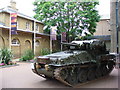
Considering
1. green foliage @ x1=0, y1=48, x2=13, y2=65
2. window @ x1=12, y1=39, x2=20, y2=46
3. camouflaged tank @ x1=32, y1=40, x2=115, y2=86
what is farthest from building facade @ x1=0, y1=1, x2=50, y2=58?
camouflaged tank @ x1=32, y1=40, x2=115, y2=86

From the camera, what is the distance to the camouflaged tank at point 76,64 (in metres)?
5.60

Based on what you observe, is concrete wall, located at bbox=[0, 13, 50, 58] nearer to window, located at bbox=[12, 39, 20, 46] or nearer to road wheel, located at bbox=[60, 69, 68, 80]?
window, located at bbox=[12, 39, 20, 46]

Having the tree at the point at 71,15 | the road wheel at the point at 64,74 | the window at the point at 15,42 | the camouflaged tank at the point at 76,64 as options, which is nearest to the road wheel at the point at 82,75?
the camouflaged tank at the point at 76,64

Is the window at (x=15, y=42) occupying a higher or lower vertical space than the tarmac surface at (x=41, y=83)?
higher

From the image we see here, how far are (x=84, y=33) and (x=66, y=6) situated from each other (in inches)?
166

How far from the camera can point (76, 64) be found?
5.99 meters

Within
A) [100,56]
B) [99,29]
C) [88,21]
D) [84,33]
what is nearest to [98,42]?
[100,56]

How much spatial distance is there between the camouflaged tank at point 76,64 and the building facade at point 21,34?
31.2 feet

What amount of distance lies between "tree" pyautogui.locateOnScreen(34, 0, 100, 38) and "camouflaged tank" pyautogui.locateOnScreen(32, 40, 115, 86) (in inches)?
340

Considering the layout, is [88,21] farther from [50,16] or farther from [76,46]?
[76,46]

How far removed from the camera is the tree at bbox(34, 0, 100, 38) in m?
15.8

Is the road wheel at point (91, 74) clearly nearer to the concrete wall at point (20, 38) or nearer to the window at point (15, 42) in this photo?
the concrete wall at point (20, 38)

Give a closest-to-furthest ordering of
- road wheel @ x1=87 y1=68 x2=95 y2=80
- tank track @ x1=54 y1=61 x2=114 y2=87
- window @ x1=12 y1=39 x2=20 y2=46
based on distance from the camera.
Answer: tank track @ x1=54 y1=61 x2=114 y2=87 → road wheel @ x1=87 y1=68 x2=95 y2=80 → window @ x1=12 y1=39 x2=20 y2=46

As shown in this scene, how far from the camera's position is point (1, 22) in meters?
15.1
